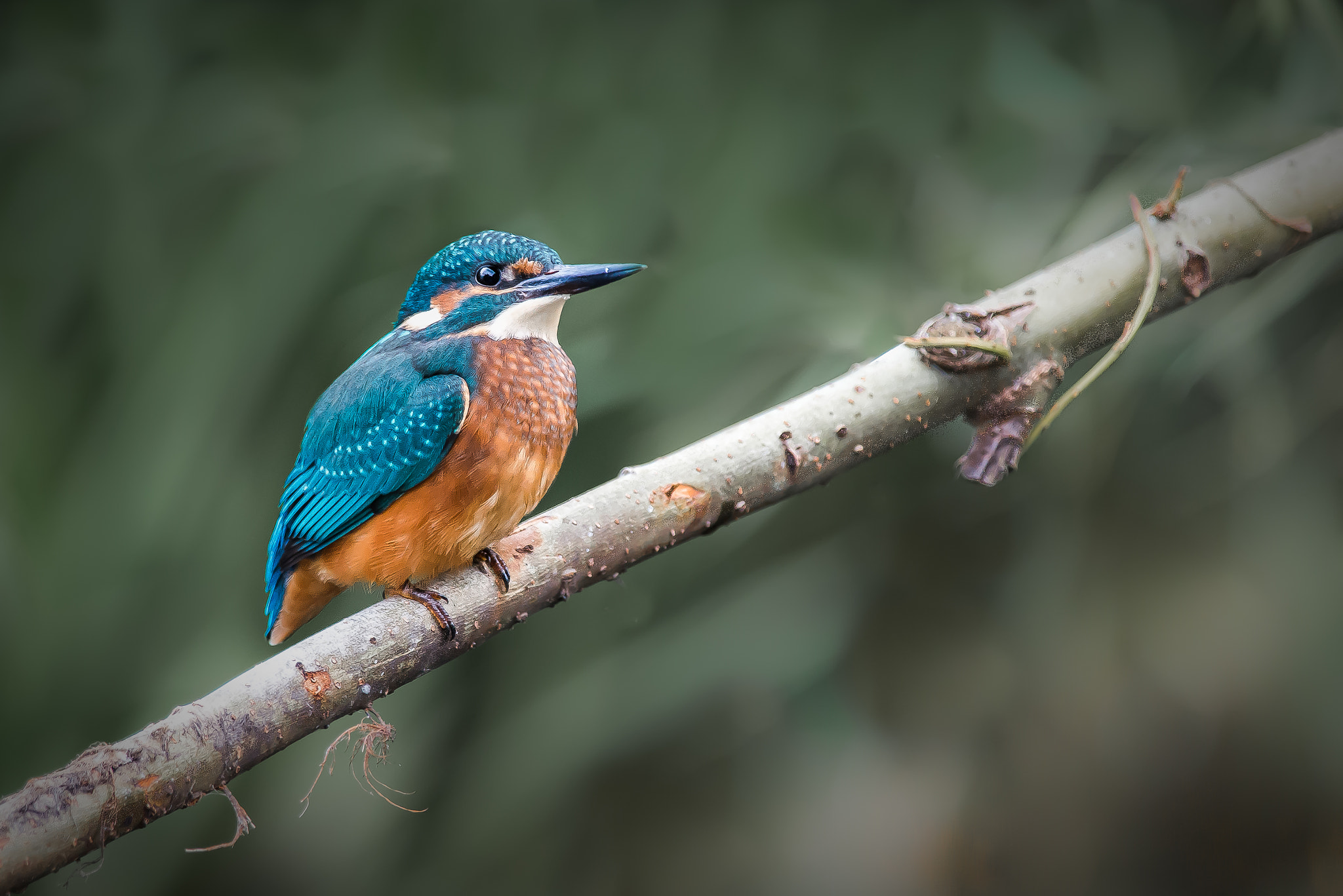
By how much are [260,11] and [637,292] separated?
0.67 m

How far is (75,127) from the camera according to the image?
1.24 metres

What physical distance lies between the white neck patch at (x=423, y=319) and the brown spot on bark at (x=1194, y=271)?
778 mm

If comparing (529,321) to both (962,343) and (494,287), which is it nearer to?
(494,287)

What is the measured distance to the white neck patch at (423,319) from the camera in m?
0.81

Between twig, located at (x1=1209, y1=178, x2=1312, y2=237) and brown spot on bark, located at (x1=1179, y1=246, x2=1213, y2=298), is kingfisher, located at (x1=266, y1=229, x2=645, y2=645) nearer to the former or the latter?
brown spot on bark, located at (x1=1179, y1=246, x2=1213, y2=298)

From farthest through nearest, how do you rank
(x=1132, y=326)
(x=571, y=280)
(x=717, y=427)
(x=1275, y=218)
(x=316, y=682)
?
(x=717, y=427), (x=1275, y=218), (x=1132, y=326), (x=571, y=280), (x=316, y=682)

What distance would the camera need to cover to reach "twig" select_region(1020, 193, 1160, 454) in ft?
2.77

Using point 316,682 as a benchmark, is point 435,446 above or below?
above

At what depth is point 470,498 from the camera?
77cm

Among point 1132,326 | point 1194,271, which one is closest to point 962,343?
point 1132,326

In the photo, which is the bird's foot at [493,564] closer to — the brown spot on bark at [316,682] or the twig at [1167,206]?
the brown spot on bark at [316,682]

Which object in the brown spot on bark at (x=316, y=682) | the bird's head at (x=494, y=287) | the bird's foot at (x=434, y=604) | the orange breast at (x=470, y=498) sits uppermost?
the bird's head at (x=494, y=287)

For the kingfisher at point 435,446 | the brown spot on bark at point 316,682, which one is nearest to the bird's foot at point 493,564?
the kingfisher at point 435,446

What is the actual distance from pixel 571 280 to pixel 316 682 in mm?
370
